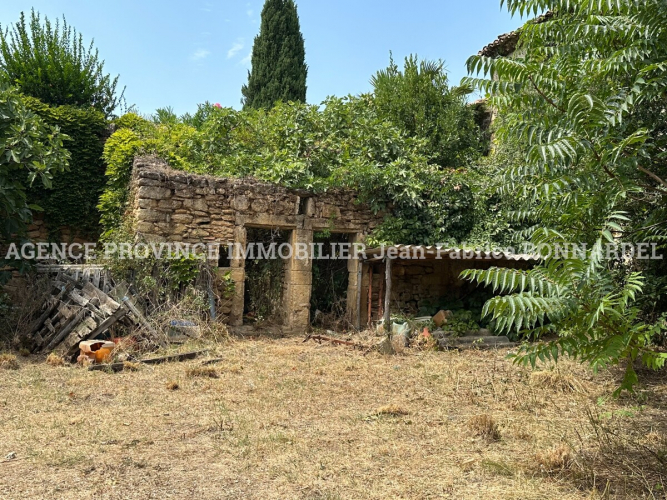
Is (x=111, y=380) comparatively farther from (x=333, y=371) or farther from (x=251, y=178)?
(x=251, y=178)

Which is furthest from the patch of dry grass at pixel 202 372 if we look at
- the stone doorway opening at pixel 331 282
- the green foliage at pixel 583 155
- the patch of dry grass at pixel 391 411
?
the stone doorway opening at pixel 331 282

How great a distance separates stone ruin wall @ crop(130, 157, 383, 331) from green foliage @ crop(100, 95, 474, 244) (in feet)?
1.16

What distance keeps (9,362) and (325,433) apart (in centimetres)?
451

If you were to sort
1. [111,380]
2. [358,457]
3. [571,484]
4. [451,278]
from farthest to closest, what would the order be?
1. [451,278]
2. [111,380]
3. [358,457]
4. [571,484]

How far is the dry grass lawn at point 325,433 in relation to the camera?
3.50 meters

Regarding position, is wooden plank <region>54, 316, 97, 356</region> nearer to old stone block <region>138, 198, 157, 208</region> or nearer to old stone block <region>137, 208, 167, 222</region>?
old stone block <region>137, 208, 167, 222</region>

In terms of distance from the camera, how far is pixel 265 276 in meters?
10.9

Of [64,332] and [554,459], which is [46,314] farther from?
[554,459]

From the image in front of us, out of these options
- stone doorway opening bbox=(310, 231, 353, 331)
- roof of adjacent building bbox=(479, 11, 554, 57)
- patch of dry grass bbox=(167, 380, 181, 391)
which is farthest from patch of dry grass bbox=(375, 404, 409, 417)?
roof of adjacent building bbox=(479, 11, 554, 57)

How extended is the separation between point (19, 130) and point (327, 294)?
6462 millimetres

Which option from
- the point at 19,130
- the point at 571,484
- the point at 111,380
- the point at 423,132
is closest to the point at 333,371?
the point at 111,380

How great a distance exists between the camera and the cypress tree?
798 inches

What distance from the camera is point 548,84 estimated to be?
3.63 m

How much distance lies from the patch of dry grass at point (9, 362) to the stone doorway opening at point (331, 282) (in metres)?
5.44
